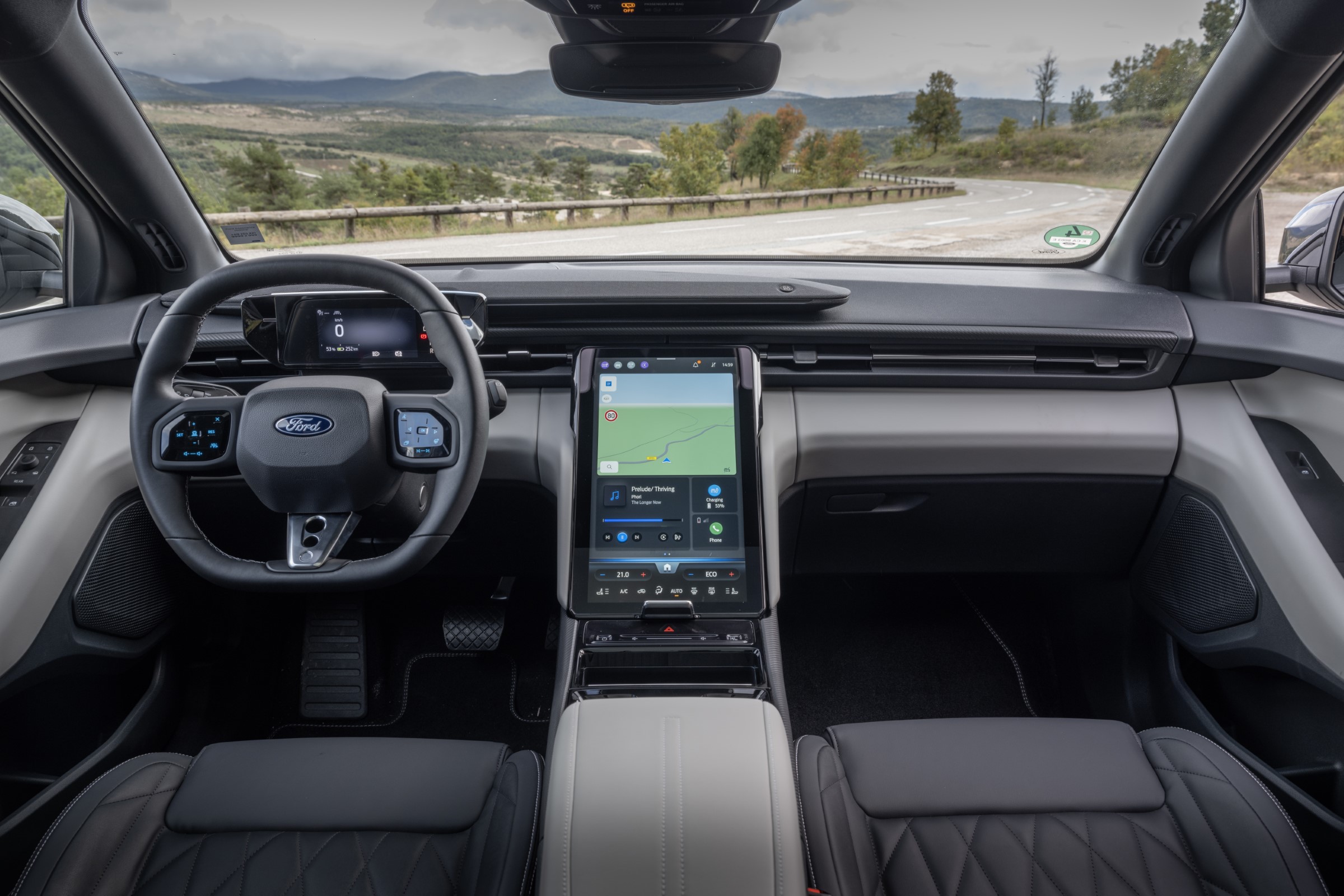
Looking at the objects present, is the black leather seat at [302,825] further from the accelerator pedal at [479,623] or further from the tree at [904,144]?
the tree at [904,144]

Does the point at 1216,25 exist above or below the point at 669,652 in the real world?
above

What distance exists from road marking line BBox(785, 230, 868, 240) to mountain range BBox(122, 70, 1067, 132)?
0.34 m

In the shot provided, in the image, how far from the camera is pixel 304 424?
4.37 feet

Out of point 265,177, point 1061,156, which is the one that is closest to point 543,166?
point 265,177

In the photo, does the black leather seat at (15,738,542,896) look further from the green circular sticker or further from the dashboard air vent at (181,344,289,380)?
the green circular sticker

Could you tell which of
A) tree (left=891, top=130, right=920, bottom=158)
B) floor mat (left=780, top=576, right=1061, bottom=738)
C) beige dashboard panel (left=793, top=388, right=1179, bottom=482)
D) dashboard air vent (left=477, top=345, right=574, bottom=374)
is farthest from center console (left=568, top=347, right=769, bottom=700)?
floor mat (left=780, top=576, right=1061, bottom=738)

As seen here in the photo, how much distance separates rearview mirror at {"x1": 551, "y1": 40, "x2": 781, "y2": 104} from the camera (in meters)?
1.60

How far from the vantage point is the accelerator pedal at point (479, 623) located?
8.57 ft

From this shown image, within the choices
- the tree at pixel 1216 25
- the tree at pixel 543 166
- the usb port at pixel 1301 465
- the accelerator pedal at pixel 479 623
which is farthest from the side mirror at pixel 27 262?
the usb port at pixel 1301 465

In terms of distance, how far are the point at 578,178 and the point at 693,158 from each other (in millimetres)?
320

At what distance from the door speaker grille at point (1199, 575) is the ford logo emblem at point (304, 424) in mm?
2059

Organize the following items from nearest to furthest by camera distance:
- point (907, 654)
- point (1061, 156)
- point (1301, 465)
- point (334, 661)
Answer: point (1301, 465), point (1061, 156), point (334, 661), point (907, 654)

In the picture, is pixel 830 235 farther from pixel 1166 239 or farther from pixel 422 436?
pixel 422 436

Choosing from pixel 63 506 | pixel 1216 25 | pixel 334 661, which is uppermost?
pixel 1216 25
